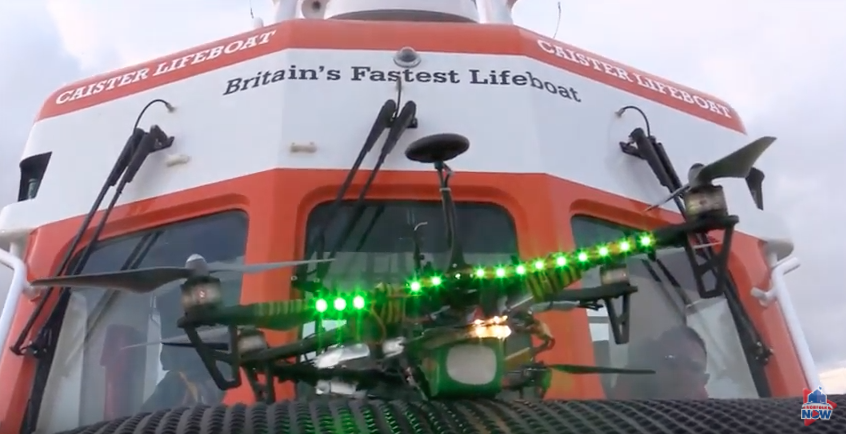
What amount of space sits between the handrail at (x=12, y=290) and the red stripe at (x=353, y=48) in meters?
0.67

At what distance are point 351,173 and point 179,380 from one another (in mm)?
799

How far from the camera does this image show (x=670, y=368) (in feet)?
10.1

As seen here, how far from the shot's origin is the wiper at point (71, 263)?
2.96 meters

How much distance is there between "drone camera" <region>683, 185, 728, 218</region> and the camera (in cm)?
198

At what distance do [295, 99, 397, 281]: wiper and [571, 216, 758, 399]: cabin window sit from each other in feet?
2.27

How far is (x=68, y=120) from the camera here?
3551mm

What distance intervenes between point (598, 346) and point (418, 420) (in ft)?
4.38

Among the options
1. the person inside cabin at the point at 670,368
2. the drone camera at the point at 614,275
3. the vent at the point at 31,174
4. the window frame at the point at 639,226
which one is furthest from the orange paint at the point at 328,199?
the drone camera at the point at 614,275

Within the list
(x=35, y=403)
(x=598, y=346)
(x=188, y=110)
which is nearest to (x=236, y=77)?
(x=188, y=110)

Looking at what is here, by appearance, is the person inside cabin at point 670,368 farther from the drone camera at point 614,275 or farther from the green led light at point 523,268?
the green led light at point 523,268

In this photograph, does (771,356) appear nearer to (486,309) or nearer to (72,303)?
(486,309)

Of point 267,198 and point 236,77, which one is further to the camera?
point 236,77

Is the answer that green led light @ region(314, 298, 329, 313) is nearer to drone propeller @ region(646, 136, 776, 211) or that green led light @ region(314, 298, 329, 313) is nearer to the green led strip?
the green led strip

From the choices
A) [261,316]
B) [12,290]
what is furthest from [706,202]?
[12,290]
